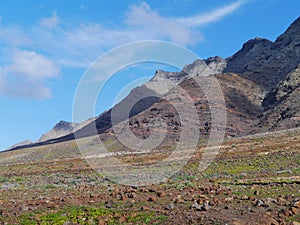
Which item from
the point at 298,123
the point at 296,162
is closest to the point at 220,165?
the point at 296,162

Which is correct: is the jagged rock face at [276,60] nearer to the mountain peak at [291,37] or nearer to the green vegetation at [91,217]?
the mountain peak at [291,37]

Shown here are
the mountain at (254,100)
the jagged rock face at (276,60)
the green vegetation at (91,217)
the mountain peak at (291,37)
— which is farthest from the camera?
the mountain peak at (291,37)

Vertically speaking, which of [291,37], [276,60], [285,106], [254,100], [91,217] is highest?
[291,37]

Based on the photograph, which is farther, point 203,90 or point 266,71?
point 266,71

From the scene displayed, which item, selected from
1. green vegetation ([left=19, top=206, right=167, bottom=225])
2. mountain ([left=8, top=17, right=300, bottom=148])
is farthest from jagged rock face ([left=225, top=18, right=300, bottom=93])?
green vegetation ([left=19, top=206, right=167, bottom=225])

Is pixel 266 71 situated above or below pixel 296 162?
above

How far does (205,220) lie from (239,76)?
14082 centimetres

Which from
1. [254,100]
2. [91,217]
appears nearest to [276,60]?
[254,100]

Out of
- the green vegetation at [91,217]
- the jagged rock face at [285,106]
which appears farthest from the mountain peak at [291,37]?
the green vegetation at [91,217]

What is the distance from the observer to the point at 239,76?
497ft

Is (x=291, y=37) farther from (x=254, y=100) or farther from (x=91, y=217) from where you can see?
(x=91, y=217)

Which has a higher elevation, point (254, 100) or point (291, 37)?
point (291, 37)

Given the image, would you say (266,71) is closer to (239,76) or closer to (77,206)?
(239,76)

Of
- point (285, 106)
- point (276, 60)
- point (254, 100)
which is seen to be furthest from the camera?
point (276, 60)
